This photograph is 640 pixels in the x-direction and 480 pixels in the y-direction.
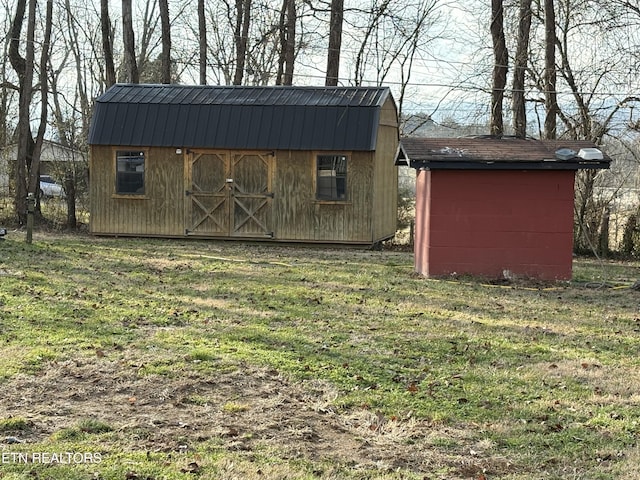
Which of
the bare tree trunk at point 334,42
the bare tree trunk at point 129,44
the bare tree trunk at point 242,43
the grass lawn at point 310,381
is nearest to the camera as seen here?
the grass lawn at point 310,381

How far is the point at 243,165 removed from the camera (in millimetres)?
20328

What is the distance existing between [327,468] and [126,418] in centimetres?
153

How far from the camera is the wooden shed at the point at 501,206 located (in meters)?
13.6

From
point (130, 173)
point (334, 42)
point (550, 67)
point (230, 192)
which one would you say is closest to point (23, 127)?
point (130, 173)

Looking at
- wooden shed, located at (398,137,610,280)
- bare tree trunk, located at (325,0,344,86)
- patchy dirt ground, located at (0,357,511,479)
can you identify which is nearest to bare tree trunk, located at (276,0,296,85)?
bare tree trunk, located at (325,0,344,86)

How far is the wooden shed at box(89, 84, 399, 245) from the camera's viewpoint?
20.0 m

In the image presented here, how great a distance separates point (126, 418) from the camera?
5.69 m

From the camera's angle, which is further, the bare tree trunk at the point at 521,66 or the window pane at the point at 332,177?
the bare tree trunk at the point at 521,66

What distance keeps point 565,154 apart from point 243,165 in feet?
29.0

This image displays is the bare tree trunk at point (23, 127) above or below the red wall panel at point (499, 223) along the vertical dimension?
above

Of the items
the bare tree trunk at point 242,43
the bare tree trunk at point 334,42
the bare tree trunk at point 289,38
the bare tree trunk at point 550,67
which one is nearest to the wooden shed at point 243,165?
the bare tree trunk at point 334,42

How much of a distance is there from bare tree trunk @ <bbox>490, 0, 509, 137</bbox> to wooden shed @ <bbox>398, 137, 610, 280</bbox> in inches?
299

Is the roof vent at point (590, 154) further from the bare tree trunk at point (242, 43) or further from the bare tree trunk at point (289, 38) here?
the bare tree trunk at point (242, 43)

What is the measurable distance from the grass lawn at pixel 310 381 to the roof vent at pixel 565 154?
217 cm
